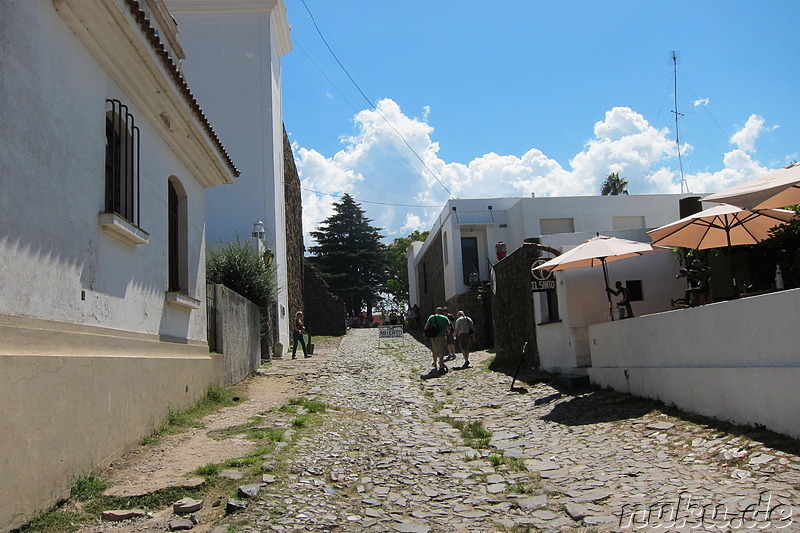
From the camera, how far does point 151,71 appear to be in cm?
770

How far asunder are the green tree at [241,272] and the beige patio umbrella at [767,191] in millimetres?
10985

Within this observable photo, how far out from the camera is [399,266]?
190ft

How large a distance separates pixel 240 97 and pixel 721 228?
1703cm

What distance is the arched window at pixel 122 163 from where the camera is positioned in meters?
7.27

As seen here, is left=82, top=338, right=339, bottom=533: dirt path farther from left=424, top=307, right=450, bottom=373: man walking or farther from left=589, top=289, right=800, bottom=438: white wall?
left=589, top=289, right=800, bottom=438: white wall

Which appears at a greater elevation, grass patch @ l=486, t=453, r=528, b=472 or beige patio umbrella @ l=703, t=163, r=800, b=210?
beige patio umbrella @ l=703, t=163, r=800, b=210

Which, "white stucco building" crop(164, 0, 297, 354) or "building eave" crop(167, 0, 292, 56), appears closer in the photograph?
"white stucco building" crop(164, 0, 297, 354)

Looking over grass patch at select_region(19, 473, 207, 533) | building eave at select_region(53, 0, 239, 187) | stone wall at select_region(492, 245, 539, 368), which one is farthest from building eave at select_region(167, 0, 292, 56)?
grass patch at select_region(19, 473, 207, 533)

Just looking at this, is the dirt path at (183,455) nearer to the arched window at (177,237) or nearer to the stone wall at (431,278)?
the arched window at (177,237)

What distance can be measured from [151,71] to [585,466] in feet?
21.6

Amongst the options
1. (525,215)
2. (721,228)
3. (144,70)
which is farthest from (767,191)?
(525,215)

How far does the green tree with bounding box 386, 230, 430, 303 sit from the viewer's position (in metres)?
56.5

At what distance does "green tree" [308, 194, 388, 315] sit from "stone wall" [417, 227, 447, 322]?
→ 14770 millimetres

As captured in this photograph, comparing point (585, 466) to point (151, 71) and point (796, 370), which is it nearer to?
point (796, 370)
